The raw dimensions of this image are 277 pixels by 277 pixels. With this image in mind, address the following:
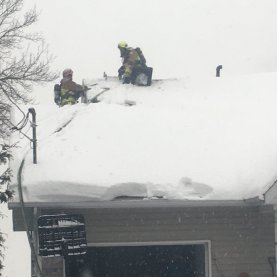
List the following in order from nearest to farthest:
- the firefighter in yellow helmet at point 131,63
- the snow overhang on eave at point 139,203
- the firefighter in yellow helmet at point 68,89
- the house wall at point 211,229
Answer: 1. the snow overhang on eave at point 139,203
2. the house wall at point 211,229
3. the firefighter in yellow helmet at point 68,89
4. the firefighter in yellow helmet at point 131,63

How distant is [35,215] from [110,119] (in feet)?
7.63

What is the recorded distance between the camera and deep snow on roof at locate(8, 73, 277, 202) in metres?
8.82

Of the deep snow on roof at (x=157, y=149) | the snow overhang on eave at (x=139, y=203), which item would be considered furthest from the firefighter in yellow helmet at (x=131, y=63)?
the snow overhang on eave at (x=139, y=203)

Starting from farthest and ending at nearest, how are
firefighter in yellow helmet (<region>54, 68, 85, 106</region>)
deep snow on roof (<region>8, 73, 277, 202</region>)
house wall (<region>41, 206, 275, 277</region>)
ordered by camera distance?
firefighter in yellow helmet (<region>54, 68, 85, 106</region>)
house wall (<region>41, 206, 275, 277</region>)
deep snow on roof (<region>8, 73, 277, 202</region>)

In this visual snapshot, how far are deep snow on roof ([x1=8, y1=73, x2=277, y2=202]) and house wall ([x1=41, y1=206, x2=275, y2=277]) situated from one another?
529 mm

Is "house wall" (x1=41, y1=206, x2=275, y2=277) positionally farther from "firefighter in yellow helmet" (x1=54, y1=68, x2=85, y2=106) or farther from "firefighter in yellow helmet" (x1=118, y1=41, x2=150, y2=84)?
"firefighter in yellow helmet" (x1=118, y1=41, x2=150, y2=84)

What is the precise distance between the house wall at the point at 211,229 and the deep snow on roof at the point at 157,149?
20.8 inches

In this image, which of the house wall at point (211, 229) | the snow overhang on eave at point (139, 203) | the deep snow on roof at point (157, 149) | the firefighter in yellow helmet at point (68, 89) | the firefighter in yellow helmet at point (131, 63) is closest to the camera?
the snow overhang on eave at point (139, 203)

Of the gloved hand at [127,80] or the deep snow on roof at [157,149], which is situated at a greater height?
the gloved hand at [127,80]

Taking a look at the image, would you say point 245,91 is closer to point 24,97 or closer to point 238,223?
point 238,223

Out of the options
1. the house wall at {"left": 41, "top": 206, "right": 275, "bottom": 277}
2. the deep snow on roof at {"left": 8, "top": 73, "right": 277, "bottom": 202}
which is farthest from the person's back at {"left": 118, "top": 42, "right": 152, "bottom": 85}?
the house wall at {"left": 41, "top": 206, "right": 275, "bottom": 277}

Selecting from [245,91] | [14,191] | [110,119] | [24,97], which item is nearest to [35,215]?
[14,191]

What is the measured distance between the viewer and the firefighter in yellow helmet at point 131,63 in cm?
1363

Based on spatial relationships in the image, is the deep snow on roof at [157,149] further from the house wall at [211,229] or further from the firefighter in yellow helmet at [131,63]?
the firefighter in yellow helmet at [131,63]
